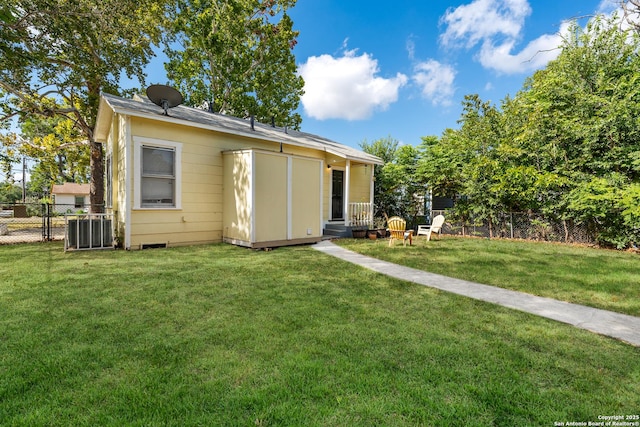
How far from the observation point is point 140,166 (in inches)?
288

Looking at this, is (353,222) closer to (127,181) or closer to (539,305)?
(127,181)

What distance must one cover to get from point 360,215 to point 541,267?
6719 mm

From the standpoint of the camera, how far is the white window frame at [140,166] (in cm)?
722

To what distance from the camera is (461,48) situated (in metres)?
14.9

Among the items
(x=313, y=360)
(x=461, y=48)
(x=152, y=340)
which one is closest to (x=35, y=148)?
(x=152, y=340)

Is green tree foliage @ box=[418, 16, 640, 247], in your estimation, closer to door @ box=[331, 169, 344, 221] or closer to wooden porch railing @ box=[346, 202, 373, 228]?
wooden porch railing @ box=[346, 202, 373, 228]

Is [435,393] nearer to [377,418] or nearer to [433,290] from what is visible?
[377,418]

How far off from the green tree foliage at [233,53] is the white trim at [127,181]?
12357 mm

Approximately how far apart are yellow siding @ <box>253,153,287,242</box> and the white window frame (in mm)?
2099

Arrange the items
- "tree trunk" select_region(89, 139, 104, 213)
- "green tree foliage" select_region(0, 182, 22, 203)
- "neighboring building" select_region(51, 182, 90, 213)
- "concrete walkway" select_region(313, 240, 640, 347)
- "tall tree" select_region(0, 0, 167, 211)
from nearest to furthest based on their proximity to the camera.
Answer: "concrete walkway" select_region(313, 240, 640, 347)
"tall tree" select_region(0, 0, 167, 211)
"tree trunk" select_region(89, 139, 104, 213)
"neighboring building" select_region(51, 182, 90, 213)
"green tree foliage" select_region(0, 182, 22, 203)

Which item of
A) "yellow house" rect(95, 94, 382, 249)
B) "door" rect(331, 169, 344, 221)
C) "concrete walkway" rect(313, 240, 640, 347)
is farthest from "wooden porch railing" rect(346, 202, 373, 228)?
"concrete walkway" rect(313, 240, 640, 347)

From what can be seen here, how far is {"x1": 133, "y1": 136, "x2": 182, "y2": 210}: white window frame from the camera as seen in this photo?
23.7 ft

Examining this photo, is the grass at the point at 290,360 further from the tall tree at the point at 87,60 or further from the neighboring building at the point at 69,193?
the neighboring building at the point at 69,193

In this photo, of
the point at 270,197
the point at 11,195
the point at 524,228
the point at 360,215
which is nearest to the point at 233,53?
the point at 360,215
